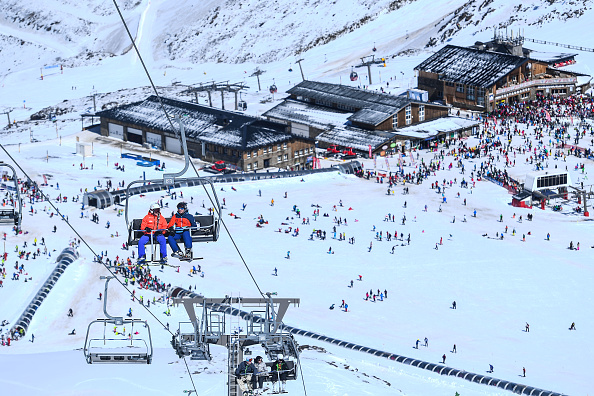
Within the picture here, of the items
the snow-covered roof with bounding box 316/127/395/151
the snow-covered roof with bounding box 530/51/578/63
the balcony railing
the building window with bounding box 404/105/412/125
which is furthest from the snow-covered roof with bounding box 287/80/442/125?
the snow-covered roof with bounding box 530/51/578/63

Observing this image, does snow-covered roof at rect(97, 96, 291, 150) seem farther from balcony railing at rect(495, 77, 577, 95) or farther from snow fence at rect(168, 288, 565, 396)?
snow fence at rect(168, 288, 565, 396)

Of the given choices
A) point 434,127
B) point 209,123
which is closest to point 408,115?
point 434,127

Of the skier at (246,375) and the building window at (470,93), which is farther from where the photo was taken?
the building window at (470,93)

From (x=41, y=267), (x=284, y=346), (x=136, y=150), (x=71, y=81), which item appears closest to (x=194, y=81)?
(x=71, y=81)

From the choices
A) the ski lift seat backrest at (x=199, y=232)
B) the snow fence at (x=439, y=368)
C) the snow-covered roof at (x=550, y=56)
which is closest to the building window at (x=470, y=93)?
the snow-covered roof at (x=550, y=56)

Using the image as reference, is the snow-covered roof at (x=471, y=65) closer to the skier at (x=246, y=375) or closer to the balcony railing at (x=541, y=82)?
the balcony railing at (x=541, y=82)

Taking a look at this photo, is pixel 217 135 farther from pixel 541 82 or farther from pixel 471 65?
pixel 541 82

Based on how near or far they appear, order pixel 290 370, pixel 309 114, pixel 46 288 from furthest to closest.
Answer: pixel 309 114 < pixel 46 288 < pixel 290 370
